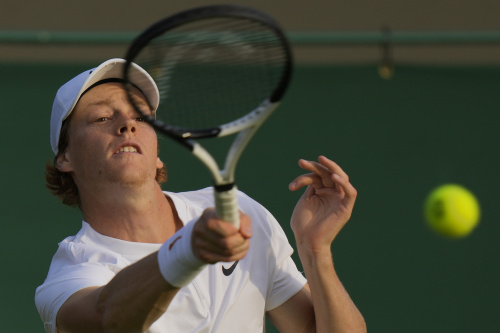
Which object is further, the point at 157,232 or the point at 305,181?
the point at 157,232

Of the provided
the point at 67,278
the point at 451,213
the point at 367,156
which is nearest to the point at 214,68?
the point at 67,278

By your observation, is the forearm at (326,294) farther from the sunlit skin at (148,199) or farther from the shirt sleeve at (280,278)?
the shirt sleeve at (280,278)

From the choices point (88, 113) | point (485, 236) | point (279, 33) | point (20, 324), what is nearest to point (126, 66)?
point (279, 33)

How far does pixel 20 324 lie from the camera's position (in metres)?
4.07

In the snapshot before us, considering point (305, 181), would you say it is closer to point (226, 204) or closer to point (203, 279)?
point (203, 279)

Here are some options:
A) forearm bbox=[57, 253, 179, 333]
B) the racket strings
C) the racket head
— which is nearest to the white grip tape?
forearm bbox=[57, 253, 179, 333]

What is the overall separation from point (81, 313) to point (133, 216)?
53 cm

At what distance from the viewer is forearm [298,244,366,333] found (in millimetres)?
2609

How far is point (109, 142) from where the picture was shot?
105 inches

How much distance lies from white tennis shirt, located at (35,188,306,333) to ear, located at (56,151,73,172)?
0.79ft

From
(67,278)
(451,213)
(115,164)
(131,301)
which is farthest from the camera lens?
(451,213)

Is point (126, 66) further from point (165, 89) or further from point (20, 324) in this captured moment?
point (20, 324)

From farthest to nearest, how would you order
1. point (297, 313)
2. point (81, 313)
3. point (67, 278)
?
point (297, 313), point (67, 278), point (81, 313)

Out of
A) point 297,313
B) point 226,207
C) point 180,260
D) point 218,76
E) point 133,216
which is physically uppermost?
point 218,76
